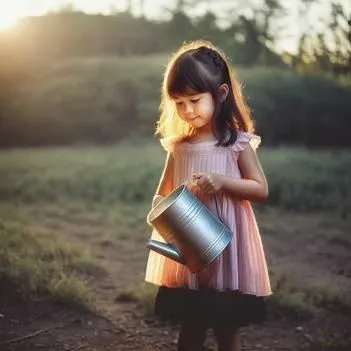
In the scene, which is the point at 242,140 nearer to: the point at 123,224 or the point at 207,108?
the point at 207,108

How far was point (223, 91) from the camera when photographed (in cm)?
156

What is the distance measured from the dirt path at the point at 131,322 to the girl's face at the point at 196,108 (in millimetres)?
901

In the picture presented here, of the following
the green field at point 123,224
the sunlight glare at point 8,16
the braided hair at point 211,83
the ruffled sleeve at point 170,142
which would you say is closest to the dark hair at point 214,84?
the braided hair at point 211,83

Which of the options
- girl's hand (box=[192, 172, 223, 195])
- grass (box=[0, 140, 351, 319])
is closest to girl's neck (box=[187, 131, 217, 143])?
girl's hand (box=[192, 172, 223, 195])

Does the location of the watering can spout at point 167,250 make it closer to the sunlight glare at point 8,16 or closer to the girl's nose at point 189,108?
the girl's nose at point 189,108

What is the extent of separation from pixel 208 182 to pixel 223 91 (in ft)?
0.81

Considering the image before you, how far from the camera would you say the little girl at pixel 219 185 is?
1.51 m

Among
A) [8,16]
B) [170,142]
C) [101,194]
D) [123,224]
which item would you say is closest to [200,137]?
[170,142]

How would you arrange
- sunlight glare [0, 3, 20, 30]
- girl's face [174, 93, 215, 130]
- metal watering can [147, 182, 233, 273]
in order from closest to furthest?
metal watering can [147, 182, 233, 273]
girl's face [174, 93, 215, 130]
sunlight glare [0, 3, 20, 30]

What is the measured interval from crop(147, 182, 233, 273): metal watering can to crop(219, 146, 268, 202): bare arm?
9 centimetres

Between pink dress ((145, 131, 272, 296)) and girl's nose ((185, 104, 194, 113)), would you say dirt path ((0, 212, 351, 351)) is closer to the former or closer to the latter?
pink dress ((145, 131, 272, 296))

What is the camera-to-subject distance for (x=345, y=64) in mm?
3125

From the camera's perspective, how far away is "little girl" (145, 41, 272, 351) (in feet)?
4.95

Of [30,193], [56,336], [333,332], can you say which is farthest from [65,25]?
[333,332]
